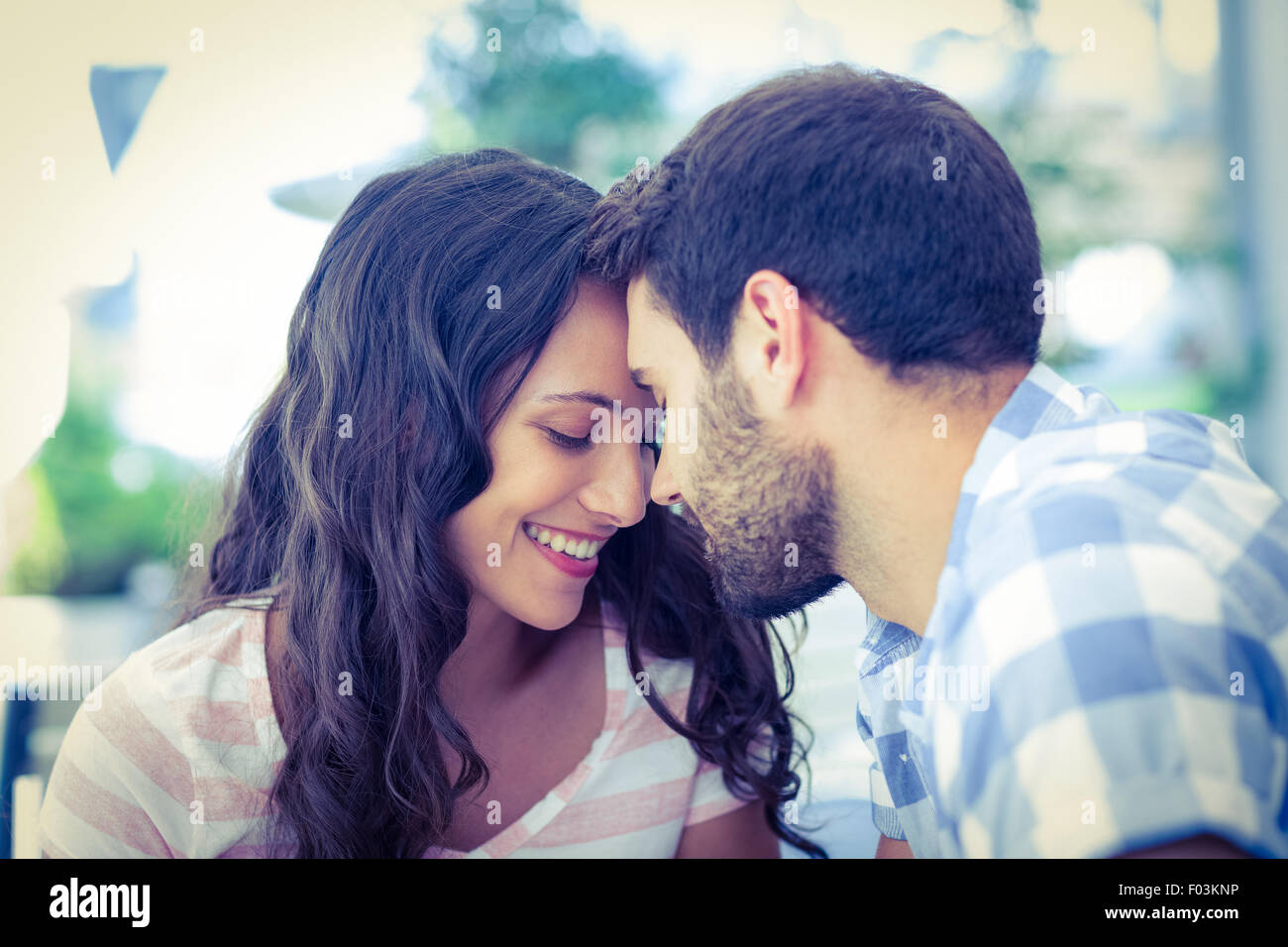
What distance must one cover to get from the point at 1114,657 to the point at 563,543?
946 millimetres

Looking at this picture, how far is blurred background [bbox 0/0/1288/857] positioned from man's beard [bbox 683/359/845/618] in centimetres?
53

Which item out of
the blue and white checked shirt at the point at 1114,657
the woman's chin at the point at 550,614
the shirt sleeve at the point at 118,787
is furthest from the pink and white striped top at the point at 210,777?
the blue and white checked shirt at the point at 1114,657

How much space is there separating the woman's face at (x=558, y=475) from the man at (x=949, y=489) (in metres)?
0.08

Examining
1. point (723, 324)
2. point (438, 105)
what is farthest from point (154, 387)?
point (723, 324)

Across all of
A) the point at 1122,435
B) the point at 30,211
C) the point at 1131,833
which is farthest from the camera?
the point at 30,211

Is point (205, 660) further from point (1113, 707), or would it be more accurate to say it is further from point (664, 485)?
point (1113, 707)

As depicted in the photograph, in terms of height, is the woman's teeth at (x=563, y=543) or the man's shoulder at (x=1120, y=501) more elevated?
the man's shoulder at (x=1120, y=501)

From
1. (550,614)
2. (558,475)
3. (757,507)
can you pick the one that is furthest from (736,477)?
(550,614)

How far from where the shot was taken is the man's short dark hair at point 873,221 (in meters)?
1.22

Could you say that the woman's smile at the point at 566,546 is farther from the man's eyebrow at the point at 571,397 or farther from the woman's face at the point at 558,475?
the man's eyebrow at the point at 571,397

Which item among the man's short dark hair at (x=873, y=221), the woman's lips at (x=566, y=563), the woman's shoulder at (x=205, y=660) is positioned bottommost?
the woman's shoulder at (x=205, y=660)

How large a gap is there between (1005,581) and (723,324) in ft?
1.82

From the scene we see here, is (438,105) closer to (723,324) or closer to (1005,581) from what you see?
(723,324)
